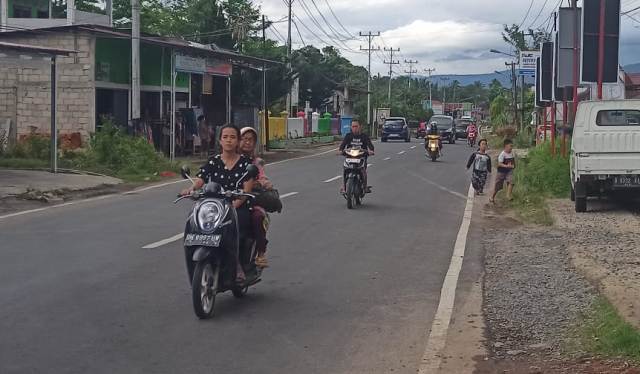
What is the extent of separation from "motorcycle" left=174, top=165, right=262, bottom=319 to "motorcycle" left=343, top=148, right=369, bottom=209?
8659 millimetres

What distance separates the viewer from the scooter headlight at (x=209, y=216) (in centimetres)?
718

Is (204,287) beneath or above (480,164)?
beneath

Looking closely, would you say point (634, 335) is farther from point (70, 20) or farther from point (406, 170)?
point (70, 20)

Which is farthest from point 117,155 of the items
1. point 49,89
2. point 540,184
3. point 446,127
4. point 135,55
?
point 446,127

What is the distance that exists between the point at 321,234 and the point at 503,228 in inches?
131

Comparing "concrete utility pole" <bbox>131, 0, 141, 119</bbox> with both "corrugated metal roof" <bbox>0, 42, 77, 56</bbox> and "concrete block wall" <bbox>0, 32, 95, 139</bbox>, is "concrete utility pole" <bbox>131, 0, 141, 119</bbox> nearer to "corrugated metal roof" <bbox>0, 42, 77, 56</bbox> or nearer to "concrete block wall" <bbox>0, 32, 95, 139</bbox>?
"concrete block wall" <bbox>0, 32, 95, 139</bbox>

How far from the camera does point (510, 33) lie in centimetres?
6681

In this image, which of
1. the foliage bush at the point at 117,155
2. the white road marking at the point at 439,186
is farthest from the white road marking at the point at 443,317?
the foliage bush at the point at 117,155

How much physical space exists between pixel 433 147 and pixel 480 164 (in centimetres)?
1577

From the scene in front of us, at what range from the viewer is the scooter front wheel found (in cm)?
711

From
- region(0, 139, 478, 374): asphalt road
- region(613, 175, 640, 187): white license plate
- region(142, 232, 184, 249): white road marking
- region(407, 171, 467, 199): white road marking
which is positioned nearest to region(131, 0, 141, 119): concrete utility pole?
region(407, 171, 467, 199): white road marking

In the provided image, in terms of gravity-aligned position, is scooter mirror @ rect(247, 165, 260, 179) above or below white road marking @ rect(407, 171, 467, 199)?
above

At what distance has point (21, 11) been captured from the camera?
43.4 meters

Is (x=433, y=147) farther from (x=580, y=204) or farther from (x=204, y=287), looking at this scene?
(x=204, y=287)
